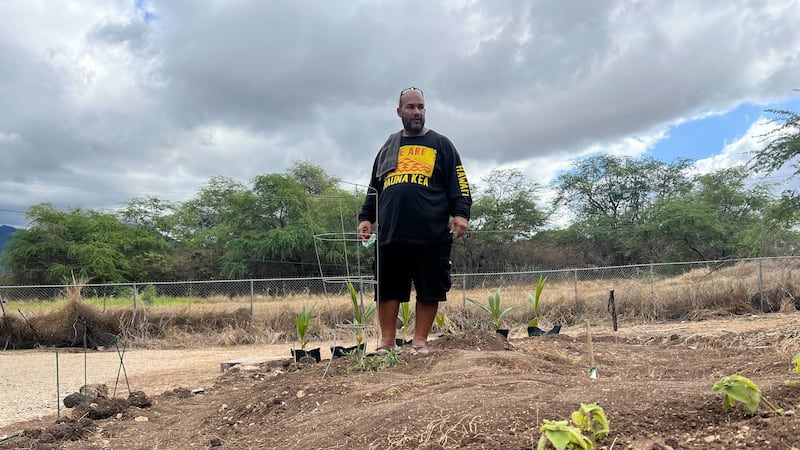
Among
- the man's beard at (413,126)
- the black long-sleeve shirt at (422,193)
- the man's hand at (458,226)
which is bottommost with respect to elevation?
the man's hand at (458,226)

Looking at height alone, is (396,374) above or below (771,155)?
below

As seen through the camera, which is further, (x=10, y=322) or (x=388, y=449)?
(x=10, y=322)

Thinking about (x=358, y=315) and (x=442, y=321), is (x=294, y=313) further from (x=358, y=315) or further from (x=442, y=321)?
(x=358, y=315)

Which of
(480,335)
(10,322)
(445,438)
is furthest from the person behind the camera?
(10,322)

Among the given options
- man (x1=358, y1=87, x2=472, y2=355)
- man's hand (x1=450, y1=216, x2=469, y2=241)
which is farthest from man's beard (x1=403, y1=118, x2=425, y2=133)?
Result: man's hand (x1=450, y1=216, x2=469, y2=241)

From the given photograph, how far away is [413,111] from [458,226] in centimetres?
78

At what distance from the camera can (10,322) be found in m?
9.56

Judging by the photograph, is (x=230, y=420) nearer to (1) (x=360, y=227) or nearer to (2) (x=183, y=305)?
(1) (x=360, y=227)

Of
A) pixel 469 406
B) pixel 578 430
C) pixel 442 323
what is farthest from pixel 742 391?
pixel 442 323

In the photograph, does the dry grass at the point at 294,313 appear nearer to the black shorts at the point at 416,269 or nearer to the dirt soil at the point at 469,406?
the dirt soil at the point at 469,406

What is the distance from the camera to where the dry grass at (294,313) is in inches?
376

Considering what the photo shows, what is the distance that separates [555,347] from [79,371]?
519cm

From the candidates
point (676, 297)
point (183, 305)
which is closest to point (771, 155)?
point (676, 297)

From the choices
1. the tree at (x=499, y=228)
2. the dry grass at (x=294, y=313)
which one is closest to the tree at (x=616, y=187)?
the tree at (x=499, y=228)
